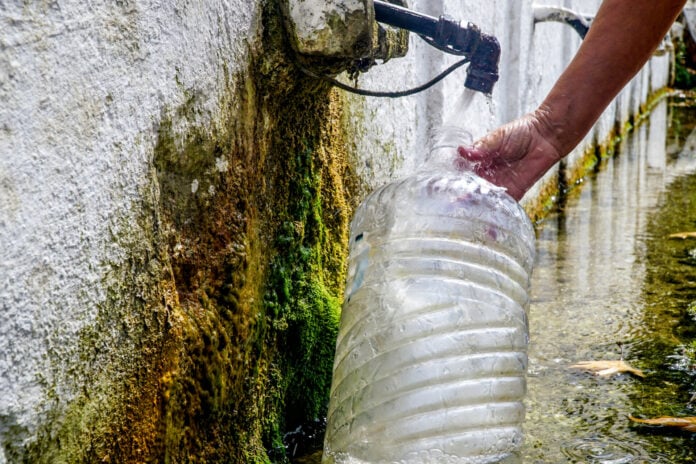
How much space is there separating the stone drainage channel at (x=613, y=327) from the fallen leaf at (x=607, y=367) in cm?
1

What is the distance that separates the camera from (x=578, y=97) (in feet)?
7.39

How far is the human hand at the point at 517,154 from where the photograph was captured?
7.47 ft

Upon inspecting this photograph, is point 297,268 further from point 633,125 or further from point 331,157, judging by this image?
point 633,125

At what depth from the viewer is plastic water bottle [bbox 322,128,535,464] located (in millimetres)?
1895

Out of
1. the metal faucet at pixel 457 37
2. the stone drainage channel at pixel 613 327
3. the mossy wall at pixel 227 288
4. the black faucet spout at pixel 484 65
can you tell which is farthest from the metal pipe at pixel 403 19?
the stone drainage channel at pixel 613 327

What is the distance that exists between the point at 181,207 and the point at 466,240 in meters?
0.73

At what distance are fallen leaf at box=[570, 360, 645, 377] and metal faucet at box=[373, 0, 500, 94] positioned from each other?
1.04 m

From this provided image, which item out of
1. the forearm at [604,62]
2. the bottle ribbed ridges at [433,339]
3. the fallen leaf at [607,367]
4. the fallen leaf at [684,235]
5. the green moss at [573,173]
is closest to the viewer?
the bottle ribbed ridges at [433,339]

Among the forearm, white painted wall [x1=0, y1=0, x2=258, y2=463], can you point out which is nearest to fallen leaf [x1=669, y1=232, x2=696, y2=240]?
the forearm

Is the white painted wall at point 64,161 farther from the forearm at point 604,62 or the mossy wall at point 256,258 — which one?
the forearm at point 604,62

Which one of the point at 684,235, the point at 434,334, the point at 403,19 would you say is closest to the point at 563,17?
the point at 684,235

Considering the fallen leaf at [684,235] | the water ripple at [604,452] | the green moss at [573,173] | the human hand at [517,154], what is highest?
the green moss at [573,173]

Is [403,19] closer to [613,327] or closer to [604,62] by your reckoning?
[604,62]

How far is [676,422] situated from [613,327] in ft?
2.90
